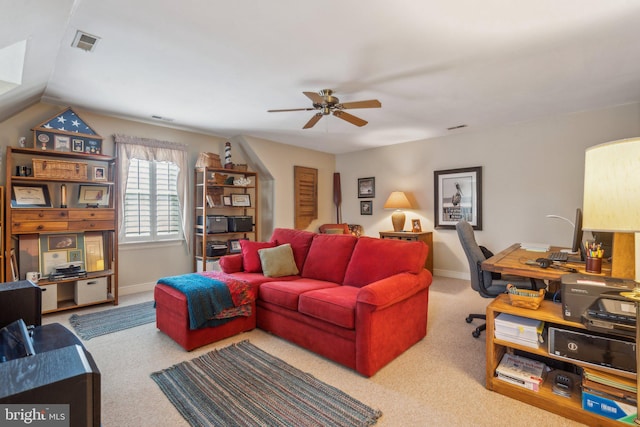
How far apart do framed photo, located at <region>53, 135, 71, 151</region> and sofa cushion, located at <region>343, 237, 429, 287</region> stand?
354 cm

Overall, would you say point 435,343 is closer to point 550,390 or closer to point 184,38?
point 550,390

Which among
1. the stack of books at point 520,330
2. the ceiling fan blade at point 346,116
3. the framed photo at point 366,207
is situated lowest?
the stack of books at point 520,330

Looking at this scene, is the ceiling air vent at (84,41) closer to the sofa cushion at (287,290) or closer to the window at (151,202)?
the window at (151,202)

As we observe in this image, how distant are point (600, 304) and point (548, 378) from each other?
0.70m

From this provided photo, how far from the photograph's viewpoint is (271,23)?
207cm

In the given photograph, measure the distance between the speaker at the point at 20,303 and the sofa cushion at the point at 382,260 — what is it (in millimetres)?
2282

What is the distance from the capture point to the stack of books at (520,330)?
190 centimetres

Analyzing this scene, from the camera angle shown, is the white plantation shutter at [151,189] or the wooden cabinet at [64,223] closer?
the wooden cabinet at [64,223]

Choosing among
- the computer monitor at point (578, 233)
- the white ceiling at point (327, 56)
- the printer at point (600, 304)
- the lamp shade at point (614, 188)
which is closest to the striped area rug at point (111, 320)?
the white ceiling at point (327, 56)

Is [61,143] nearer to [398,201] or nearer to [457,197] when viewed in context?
[398,201]

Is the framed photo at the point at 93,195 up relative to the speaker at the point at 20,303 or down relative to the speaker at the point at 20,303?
up

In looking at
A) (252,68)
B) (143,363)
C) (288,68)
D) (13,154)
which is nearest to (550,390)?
(143,363)

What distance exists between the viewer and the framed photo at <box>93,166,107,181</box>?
12.5 ft

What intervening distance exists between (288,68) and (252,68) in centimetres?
32
